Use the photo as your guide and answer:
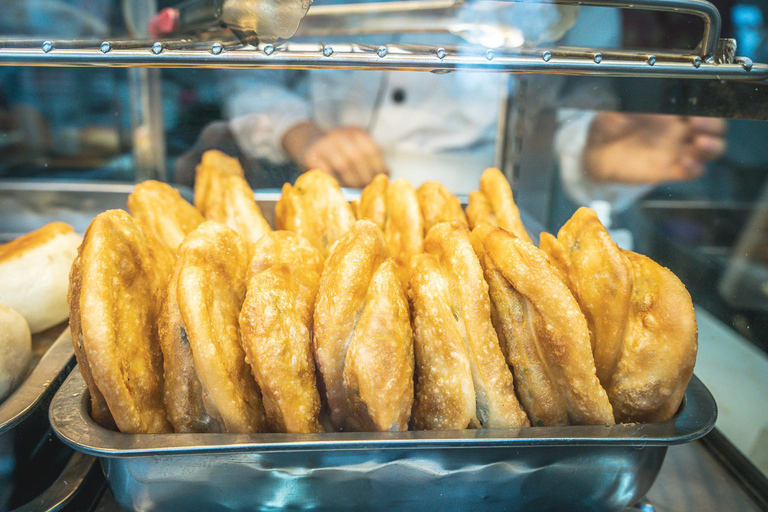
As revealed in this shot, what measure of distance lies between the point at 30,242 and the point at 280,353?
Result: 2.72 feet

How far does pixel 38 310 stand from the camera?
1.15m

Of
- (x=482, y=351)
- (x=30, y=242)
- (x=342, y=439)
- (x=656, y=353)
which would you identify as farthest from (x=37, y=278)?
(x=656, y=353)

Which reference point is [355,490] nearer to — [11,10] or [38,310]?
[38,310]

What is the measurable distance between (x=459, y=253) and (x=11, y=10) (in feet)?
10.5

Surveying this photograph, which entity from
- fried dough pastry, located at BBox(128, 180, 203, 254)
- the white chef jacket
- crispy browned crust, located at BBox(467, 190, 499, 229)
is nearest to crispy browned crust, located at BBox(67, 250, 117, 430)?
fried dough pastry, located at BBox(128, 180, 203, 254)

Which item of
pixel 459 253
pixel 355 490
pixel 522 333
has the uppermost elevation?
pixel 459 253

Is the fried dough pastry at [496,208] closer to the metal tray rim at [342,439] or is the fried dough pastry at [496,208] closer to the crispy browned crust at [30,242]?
the metal tray rim at [342,439]

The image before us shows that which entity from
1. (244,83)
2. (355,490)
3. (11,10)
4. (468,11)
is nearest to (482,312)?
(355,490)

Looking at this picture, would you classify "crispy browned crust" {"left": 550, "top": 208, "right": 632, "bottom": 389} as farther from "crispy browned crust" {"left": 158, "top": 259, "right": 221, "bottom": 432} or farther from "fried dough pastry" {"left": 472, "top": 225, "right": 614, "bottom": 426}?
"crispy browned crust" {"left": 158, "top": 259, "right": 221, "bottom": 432}

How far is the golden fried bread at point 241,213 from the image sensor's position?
3.78 feet

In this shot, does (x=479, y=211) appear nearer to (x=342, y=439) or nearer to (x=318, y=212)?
(x=318, y=212)

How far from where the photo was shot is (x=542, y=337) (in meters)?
0.82

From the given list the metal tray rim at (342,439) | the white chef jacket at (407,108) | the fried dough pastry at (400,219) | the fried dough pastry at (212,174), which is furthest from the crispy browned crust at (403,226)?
the white chef jacket at (407,108)

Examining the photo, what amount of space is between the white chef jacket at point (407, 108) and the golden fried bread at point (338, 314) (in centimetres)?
120
